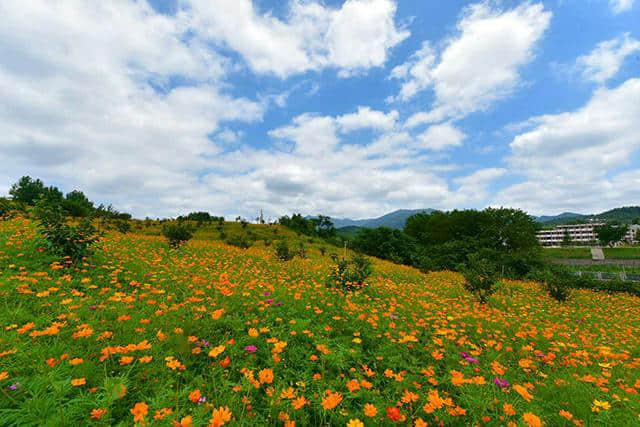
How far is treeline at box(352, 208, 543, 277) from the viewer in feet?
67.7

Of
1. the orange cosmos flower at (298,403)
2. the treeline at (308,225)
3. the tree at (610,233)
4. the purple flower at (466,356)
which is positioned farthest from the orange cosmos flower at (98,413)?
the tree at (610,233)

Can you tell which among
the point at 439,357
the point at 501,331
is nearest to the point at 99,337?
the point at 439,357

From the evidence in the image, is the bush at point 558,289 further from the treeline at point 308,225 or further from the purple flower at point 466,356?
the treeline at point 308,225

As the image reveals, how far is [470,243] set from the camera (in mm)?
23828

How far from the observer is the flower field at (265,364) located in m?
1.94

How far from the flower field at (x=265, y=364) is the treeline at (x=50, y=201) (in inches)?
119

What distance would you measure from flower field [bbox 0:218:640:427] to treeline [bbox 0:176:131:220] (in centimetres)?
303

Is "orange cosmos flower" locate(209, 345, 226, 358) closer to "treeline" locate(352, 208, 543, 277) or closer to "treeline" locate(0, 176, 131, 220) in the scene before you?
"treeline" locate(0, 176, 131, 220)

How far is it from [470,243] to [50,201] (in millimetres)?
27793

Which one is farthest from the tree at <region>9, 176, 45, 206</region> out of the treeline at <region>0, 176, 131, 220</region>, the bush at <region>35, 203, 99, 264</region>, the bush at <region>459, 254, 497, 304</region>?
the bush at <region>459, 254, 497, 304</region>

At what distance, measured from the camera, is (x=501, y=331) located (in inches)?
183

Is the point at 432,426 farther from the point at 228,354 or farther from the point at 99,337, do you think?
Result: the point at 99,337

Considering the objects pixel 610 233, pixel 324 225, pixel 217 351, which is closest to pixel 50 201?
pixel 217 351

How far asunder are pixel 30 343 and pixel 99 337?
66 cm
